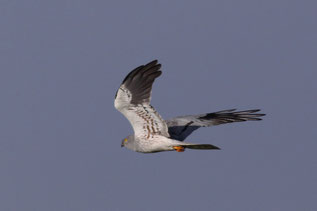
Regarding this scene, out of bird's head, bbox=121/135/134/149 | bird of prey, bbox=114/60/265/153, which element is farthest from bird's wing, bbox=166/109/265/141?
bird's head, bbox=121/135/134/149

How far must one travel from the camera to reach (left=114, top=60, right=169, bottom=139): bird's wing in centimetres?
1658

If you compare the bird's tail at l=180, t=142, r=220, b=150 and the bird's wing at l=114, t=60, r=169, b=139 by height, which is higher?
the bird's wing at l=114, t=60, r=169, b=139

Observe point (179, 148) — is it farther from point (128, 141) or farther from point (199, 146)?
point (128, 141)

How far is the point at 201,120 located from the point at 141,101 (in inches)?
140

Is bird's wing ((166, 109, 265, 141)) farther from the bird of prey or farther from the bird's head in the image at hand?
the bird's head

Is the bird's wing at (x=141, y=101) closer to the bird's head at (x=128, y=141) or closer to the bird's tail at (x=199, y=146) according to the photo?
the bird's head at (x=128, y=141)

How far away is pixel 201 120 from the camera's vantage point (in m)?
19.9

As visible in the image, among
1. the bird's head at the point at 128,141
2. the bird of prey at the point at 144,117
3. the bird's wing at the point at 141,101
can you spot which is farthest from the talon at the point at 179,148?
the bird's head at the point at 128,141

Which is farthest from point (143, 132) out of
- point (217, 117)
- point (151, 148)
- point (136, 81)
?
point (217, 117)

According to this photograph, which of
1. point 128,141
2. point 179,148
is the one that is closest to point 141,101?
point 179,148

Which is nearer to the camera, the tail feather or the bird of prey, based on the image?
the tail feather

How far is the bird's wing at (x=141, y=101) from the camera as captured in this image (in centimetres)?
1658

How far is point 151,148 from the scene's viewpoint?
17.7 meters

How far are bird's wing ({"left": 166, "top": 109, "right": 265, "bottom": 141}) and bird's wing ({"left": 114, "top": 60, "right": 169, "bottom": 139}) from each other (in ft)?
5.22
